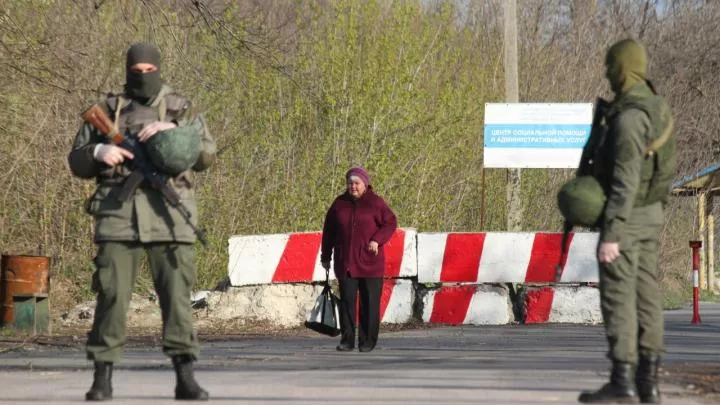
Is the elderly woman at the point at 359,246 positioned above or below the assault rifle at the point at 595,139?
below

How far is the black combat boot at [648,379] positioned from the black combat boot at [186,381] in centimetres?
234

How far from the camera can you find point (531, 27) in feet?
120

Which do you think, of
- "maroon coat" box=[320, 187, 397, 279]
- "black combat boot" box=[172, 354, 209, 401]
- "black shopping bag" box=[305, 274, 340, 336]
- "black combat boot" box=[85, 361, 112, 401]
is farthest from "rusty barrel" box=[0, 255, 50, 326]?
"black combat boot" box=[172, 354, 209, 401]

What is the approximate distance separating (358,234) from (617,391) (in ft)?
24.6

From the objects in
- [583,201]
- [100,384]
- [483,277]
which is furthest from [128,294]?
[483,277]

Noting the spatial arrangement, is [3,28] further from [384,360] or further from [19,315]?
[384,360]

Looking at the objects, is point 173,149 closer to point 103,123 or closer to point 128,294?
point 103,123

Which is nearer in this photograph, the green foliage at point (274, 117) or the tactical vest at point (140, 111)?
the tactical vest at point (140, 111)

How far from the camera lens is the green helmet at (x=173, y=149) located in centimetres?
884

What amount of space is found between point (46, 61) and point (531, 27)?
67.5 feet

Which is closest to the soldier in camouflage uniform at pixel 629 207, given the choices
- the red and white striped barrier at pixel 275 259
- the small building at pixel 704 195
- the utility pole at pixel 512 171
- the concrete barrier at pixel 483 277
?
the red and white striped barrier at pixel 275 259

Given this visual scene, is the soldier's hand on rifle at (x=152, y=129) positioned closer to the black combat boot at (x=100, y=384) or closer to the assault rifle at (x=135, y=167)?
the assault rifle at (x=135, y=167)

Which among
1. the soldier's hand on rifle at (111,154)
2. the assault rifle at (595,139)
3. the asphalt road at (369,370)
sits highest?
the assault rifle at (595,139)

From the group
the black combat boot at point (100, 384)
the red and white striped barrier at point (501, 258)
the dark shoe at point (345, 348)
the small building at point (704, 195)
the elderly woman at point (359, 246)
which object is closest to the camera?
the black combat boot at point (100, 384)
